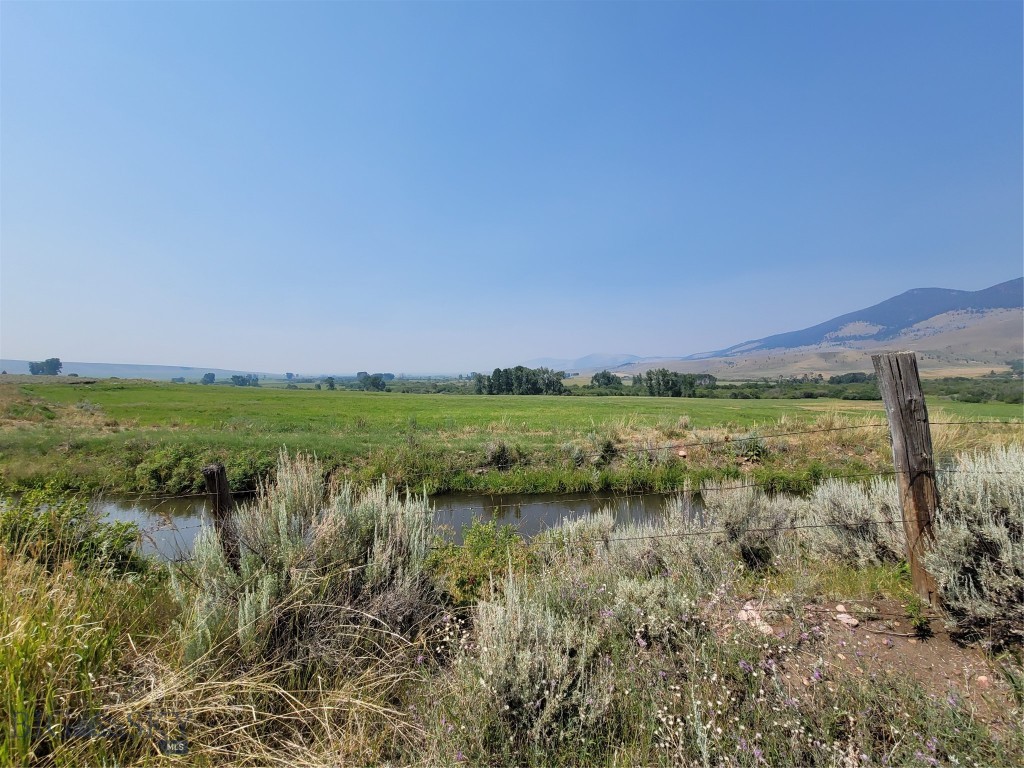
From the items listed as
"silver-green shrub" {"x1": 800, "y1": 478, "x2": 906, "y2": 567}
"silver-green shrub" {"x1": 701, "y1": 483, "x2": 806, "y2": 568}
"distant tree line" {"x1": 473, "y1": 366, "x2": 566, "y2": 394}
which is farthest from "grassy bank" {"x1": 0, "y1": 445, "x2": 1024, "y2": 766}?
"distant tree line" {"x1": 473, "y1": 366, "x2": 566, "y2": 394}

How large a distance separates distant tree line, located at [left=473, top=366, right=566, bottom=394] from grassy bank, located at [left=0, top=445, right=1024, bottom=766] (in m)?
86.2

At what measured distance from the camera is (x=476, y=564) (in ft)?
17.2

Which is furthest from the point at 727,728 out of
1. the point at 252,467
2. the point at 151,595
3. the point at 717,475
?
the point at 252,467

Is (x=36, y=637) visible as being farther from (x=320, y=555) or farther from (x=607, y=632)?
(x=607, y=632)

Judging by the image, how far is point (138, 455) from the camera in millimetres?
15562

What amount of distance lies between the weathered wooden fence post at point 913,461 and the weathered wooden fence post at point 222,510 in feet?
20.3

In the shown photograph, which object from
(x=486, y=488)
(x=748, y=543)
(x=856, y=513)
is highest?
(x=856, y=513)

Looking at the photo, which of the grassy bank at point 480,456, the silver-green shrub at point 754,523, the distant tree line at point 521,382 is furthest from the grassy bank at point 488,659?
the distant tree line at point 521,382

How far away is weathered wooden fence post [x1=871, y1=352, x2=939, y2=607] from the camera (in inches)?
151

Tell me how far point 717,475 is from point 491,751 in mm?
14798

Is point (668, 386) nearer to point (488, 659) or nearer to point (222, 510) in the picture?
point (222, 510)

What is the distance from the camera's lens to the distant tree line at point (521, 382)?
301ft

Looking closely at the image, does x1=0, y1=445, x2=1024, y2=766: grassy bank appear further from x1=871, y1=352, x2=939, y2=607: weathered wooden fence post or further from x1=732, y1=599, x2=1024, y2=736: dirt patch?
x1=871, y1=352, x2=939, y2=607: weathered wooden fence post

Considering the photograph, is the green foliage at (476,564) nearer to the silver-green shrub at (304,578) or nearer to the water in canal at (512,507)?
the silver-green shrub at (304,578)
